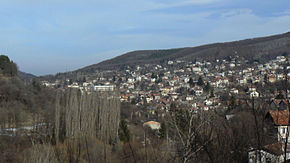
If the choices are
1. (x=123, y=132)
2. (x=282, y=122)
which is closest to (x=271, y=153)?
(x=282, y=122)

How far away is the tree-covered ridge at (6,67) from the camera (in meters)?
31.3

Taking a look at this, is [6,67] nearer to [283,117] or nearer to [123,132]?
[123,132]

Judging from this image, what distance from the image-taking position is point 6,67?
103 ft

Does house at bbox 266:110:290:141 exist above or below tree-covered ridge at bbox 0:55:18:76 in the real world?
below

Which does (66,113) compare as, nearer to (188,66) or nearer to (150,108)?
(150,108)

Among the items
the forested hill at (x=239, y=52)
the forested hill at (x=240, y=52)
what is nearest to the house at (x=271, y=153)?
the forested hill at (x=240, y=52)

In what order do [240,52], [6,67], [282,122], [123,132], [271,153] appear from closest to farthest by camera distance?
1. [271,153]
2. [282,122]
3. [123,132]
4. [6,67]
5. [240,52]

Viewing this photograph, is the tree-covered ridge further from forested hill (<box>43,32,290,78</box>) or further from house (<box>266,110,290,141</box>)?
forested hill (<box>43,32,290,78</box>)

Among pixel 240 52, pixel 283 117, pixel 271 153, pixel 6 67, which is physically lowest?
pixel 271 153

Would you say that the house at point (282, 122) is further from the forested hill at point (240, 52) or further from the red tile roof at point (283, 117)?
the forested hill at point (240, 52)

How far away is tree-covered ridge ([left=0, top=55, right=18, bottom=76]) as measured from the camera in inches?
1233

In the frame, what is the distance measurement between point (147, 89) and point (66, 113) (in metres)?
47.0

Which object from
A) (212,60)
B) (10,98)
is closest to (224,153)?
(10,98)

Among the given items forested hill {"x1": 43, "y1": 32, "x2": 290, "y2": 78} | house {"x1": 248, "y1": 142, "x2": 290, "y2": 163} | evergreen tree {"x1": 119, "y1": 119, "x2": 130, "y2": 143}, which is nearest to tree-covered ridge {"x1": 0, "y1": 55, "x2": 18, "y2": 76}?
evergreen tree {"x1": 119, "y1": 119, "x2": 130, "y2": 143}
